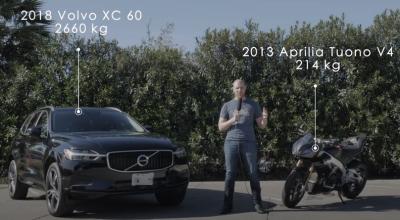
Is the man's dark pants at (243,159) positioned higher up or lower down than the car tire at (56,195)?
higher up

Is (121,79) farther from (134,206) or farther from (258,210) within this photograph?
(258,210)

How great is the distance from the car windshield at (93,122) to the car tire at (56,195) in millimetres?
933

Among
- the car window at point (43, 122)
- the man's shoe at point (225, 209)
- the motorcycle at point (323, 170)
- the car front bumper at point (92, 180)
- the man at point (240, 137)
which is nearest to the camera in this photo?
the car front bumper at point (92, 180)

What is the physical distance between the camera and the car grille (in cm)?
846

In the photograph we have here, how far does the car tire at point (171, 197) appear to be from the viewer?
9430mm

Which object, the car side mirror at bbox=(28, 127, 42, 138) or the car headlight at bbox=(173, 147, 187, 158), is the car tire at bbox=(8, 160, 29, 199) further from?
the car headlight at bbox=(173, 147, 187, 158)

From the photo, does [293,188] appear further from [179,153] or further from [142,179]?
[142,179]

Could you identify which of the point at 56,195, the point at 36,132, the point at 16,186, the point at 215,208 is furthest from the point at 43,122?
the point at 215,208

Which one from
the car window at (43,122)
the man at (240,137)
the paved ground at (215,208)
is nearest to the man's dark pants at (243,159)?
the man at (240,137)

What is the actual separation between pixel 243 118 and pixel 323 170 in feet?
5.39

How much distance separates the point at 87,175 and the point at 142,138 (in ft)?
3.36

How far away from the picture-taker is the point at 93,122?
9.98 m

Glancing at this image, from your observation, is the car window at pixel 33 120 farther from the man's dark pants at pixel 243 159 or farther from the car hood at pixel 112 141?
the man's dark pants at pixel 243 159

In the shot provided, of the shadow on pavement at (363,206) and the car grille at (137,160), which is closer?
the car grille at (137,160)
